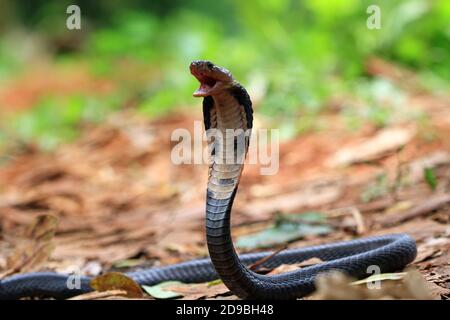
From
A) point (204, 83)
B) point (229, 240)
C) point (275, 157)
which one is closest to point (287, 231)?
point (229, 240)

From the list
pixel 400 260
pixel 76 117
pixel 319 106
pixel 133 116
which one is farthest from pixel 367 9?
pixel 400 260

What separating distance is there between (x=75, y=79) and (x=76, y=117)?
17.9ft

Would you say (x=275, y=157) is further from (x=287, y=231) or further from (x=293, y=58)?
(x=293, y=58)

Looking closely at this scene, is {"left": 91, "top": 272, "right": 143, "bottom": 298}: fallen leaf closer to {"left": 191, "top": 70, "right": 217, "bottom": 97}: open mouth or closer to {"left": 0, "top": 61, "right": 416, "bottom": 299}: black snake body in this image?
{"left": 0, "top": 61, "right": 416, "bottom": 299}: black snake body

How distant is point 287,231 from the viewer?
17.2ft

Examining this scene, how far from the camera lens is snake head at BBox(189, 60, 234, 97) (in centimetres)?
314

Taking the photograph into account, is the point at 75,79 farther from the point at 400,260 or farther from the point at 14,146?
the point at 400,260

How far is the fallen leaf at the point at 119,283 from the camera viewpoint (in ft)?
12.8

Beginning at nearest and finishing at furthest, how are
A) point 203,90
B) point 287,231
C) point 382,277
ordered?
1. point 203,90
2. point 382,277
3. point 287,231

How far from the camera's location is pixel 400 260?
12.8ft

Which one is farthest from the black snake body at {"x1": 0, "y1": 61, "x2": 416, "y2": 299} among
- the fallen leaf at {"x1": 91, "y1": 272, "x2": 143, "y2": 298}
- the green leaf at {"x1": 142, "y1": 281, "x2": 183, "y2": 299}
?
the fallen leaf at {"x1": 91, "y1": 272, "x2": 143, "y2": 298}

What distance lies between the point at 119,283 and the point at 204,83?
1.31m

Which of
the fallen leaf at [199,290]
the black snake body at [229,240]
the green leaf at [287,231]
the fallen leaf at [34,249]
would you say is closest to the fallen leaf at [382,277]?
the black snake body at [229,240]

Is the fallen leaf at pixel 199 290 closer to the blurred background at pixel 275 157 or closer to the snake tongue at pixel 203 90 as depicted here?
the blurred background at pixel 275 157
